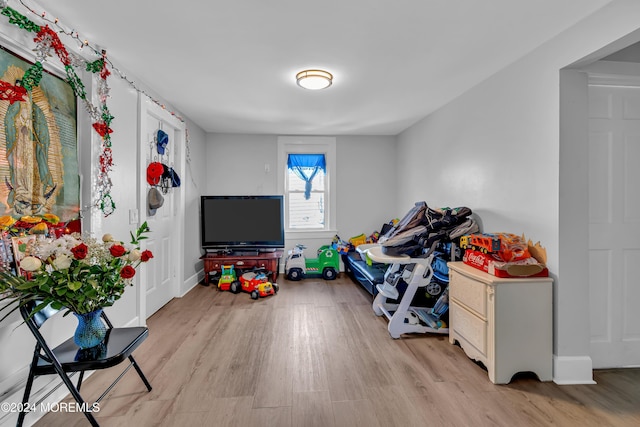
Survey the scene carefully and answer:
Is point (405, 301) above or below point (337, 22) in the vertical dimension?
below

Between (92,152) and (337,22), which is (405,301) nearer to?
(337,22)

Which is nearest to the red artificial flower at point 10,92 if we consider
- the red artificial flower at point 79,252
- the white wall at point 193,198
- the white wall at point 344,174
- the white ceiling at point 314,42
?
the white ceiling at point 314,42

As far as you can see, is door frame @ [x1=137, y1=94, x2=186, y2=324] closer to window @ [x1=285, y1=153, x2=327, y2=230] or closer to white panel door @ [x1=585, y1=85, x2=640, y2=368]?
window @ [x1=285, y1=153, x2=327, y2=230]

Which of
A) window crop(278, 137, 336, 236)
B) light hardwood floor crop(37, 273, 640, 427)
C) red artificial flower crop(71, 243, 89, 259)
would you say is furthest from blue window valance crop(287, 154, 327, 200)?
red artificial flower crop(71, 243, 89, 259)

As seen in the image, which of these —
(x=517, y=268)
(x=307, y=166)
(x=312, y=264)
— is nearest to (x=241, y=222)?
(x=312, y=264)

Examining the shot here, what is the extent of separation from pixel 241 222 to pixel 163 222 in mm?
1228

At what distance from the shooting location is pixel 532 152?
2.16 m

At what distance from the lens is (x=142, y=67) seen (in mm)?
2506

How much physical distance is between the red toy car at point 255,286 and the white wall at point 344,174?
1078 millimetres

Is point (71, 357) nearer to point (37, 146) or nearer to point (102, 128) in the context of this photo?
point (37, 146)

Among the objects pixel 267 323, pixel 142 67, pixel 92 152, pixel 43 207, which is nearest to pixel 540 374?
pixel 267 323

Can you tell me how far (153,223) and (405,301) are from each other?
280cm

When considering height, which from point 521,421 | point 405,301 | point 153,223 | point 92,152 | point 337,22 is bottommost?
point 521,421

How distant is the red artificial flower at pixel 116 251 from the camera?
1382mm
